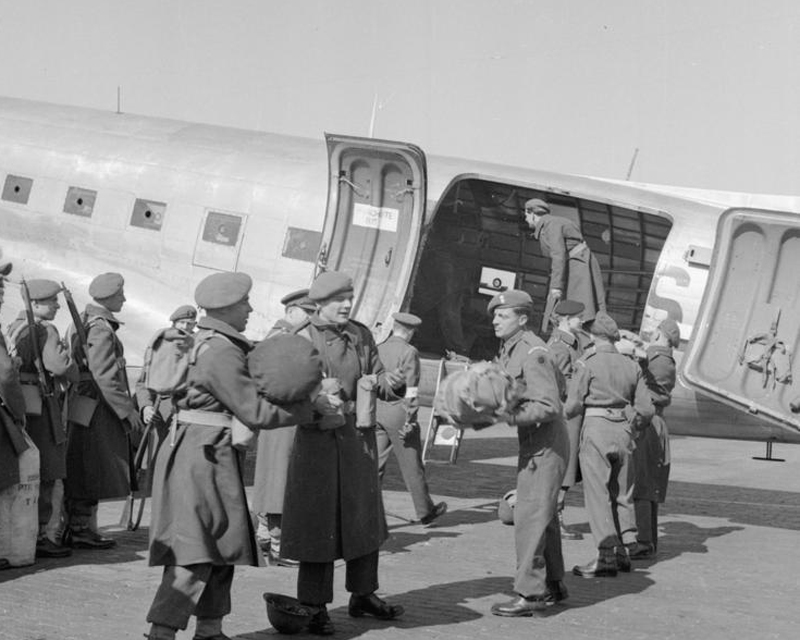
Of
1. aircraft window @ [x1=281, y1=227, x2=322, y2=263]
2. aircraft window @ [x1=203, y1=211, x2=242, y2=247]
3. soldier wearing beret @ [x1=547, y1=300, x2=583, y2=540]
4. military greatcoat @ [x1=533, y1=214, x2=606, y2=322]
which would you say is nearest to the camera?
soldier wearing beret @ [x1=547, y1=300, x2=583, y2=540]

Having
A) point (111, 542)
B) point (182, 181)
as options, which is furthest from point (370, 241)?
point (111, 542)

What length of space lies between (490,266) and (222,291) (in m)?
10.6

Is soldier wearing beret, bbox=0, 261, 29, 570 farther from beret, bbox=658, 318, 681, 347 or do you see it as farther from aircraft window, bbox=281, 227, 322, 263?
aircraft window, bbox=281, 227, 322, 263

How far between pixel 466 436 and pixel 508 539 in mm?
→ 8243

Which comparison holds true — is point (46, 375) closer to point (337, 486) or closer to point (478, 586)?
point (337, 486)

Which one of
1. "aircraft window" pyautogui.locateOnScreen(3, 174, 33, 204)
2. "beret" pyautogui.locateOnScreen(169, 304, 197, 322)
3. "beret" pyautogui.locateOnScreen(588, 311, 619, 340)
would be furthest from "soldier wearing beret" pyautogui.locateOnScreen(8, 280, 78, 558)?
"aircraft window" pyautogui.locateOnScreen(3, 174, 33, 204)

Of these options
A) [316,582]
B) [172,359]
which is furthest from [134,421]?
[316,582]

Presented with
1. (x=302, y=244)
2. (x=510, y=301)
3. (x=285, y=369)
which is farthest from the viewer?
(x=302, y=244)

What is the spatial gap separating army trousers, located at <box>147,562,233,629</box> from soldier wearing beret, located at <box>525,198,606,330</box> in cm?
670

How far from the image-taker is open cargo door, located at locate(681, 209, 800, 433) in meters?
11.2

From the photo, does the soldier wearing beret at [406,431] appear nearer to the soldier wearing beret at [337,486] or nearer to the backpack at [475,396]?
the soldier wearing beret at [337,486]

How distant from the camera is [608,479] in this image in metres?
8.87

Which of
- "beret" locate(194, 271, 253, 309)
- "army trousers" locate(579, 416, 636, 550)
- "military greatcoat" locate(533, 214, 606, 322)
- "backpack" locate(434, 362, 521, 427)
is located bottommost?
"army trousers" locate(579, 416, 636, 550)

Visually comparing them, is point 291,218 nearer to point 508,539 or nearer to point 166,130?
point 166,130
